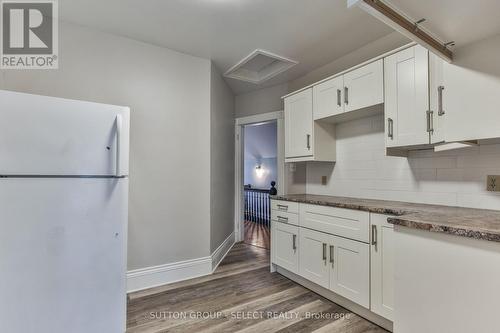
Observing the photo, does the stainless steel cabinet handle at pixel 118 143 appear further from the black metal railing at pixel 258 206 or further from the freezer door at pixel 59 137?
the black metal railing at pixel 258 206

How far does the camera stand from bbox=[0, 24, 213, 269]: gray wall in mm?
2350

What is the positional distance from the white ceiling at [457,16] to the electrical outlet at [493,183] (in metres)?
0.96

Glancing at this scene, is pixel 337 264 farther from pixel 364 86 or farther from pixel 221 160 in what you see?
pixel 221 160

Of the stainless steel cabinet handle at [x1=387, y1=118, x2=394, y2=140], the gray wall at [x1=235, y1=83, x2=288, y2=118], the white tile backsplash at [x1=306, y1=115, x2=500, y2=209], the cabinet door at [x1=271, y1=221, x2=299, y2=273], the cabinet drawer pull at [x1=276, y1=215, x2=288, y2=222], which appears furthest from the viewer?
the gray wall at [x1=235, y1=83, x2=288, y2=118]

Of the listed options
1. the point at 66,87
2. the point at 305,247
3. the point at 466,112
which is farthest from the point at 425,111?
the point at 66,87

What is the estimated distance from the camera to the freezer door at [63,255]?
1365 millimetres

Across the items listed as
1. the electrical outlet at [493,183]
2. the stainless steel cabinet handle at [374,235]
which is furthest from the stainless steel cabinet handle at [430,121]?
the stainless steel cabinet handle at [374,235]

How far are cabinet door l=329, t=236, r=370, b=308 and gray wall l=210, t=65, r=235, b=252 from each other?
1501 mm

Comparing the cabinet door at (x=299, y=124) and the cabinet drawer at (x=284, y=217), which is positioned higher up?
the cabinet door at (x=299, y=124)

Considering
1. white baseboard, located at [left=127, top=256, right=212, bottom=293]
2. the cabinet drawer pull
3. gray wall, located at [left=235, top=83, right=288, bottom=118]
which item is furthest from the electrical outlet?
white baseboard, located at [left=127, top=256, right=212, bottom=293]

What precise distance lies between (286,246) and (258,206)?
11.8 ft

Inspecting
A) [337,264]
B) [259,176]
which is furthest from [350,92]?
[259,176]

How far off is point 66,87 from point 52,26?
0.54 m

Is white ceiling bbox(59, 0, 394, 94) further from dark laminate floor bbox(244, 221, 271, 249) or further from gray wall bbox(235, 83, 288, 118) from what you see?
dark laminate floor bbox(244, 221, 271, 249)
